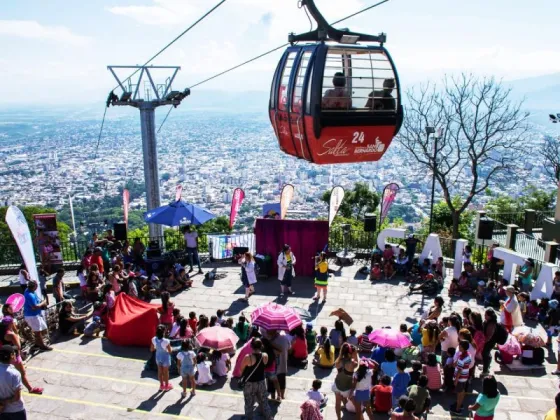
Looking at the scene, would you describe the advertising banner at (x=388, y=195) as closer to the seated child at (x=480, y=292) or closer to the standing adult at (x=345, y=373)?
the seated child at (x=480, y=292)

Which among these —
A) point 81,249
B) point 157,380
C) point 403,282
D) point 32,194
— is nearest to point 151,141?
point 81,249

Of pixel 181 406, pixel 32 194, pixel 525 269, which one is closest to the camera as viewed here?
pixel 181 406

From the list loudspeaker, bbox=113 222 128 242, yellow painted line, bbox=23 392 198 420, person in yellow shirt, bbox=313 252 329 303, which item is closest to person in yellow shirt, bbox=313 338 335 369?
yellow painted line, bbox=23 392 198 420

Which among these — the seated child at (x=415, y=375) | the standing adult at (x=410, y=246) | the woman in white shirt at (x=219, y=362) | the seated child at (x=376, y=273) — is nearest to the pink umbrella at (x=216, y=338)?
the woman in white shirt at (x=219, y=362)

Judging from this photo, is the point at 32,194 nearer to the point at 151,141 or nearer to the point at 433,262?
the point at 151,141

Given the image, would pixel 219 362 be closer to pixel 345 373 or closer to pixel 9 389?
pixel 345 373

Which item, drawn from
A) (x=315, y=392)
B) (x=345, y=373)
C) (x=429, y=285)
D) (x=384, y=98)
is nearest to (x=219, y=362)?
(x=315, y=392)
